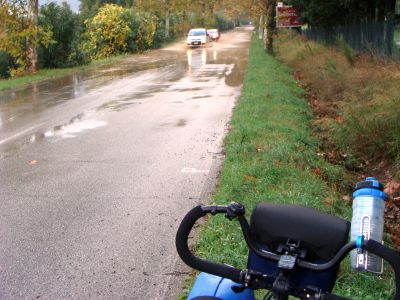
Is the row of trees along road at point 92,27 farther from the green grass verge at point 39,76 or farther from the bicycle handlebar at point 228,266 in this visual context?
the bicycle handlebar at point 228,266

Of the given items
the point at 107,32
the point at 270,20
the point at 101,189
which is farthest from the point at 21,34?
the point at 101,189

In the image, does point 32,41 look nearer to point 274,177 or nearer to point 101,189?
point 101,189

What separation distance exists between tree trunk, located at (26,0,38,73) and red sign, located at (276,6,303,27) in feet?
42.0

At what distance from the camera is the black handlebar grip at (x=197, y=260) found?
6.14 feet

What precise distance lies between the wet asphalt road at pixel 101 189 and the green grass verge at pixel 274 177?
396 millimetres

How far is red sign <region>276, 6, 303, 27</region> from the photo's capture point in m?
28.5

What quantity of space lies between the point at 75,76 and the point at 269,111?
14.9 meters

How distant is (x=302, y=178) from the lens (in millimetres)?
6457

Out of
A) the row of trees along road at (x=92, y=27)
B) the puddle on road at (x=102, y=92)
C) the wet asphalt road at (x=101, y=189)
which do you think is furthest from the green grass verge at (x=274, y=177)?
the row of trees along road at (x=92, y=27)

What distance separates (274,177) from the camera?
6.54m

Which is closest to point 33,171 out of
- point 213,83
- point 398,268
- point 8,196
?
point 8,196

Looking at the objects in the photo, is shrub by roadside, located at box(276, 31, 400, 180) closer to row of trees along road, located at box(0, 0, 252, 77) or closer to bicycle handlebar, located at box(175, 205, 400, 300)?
bicycle handlebar, located at box(175, 205, 400, 300)

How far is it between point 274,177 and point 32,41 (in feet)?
69.6

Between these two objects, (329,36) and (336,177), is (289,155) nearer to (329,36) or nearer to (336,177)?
(336,177)
